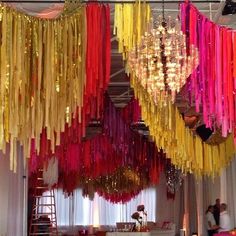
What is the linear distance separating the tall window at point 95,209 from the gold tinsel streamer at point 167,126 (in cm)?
1254

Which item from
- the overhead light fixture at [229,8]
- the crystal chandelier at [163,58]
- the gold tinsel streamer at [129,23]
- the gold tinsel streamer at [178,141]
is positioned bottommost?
the gold tinsel streamer at [178,141]

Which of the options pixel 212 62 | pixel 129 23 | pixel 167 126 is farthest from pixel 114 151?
pixel 129 23

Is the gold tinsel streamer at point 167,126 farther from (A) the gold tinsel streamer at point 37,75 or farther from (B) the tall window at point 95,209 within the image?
(B) the tall window at point 95,209

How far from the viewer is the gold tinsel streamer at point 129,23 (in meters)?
4.72

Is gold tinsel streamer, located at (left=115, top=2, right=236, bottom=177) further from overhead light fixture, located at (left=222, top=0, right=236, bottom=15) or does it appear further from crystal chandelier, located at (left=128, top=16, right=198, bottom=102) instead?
overhead light fixture, located at (left=222, top=0, right=236, bottom=15)

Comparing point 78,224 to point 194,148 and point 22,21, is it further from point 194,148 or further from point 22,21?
point 22,21

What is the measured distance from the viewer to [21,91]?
4.37m

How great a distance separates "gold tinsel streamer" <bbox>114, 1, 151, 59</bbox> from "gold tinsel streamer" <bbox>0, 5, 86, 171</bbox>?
328mm

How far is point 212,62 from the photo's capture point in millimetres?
5031

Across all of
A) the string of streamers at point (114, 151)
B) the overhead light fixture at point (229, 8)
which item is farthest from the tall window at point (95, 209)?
the overhead light fixture at point (229, 8)

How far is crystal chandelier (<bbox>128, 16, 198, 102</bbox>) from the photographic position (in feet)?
15.0

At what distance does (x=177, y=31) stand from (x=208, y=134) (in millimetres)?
3481

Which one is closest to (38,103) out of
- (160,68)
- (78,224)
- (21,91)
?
(21,91)

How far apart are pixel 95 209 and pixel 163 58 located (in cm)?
1657
